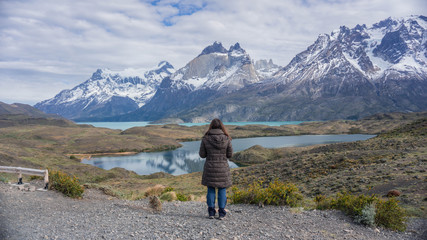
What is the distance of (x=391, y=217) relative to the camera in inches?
446

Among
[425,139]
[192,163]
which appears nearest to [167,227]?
[425,139]

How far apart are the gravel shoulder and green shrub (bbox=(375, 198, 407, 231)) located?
1.06 feet

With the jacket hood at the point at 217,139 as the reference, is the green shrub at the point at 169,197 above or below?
below

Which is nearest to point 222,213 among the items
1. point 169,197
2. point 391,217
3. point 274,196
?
point 274,196

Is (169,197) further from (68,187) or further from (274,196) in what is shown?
(274,196)

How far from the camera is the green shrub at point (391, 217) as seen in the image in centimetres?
1125

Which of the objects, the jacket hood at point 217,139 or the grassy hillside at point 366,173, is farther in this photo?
the grassy hillside at point 366,173

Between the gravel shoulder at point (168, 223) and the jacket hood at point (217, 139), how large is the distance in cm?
285

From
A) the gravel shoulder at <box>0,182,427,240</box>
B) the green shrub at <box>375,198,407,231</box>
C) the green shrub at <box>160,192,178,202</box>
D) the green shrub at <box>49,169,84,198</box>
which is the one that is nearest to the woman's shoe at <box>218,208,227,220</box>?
the gravel shoulder at <box>0,182,427,240</box>

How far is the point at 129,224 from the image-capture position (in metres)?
11.1

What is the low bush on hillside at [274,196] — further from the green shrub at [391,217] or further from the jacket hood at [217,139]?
the jacket hood at [217,139]

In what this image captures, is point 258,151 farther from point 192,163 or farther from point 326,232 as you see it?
point 326,232

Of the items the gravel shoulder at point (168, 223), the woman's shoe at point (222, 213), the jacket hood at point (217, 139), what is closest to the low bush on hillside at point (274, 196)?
the gravel shoulder at point (168, 223)

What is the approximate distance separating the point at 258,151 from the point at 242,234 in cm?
7630
